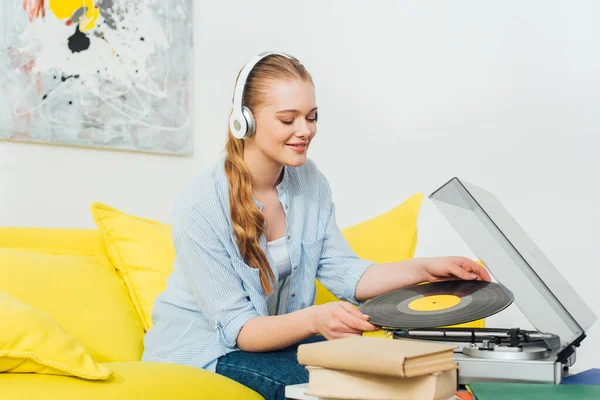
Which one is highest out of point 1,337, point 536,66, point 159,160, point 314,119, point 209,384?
point 536,66

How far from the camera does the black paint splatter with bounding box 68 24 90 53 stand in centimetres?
212

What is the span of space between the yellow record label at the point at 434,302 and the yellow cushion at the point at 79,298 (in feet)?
2.41

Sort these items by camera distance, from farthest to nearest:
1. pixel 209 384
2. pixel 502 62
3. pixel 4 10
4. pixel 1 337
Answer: pixel 502 62, pixel 4 10, pixel 209 384, pixel 1 337

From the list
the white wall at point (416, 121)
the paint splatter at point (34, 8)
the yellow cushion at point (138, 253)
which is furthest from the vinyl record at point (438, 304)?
the paint splatter at point (34, 8)

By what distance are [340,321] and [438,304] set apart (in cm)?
16

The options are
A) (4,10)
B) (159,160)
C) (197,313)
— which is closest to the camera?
(197,313)

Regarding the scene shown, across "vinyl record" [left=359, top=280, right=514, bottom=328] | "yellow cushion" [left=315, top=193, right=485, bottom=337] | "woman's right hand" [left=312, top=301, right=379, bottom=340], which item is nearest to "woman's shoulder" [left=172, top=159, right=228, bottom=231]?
"woman's right hand" [left=312, top=301, right=379, bottom=340]

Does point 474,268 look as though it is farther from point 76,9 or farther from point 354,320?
point 76,9

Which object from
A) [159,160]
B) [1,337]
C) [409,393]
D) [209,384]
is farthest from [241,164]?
[159,160]

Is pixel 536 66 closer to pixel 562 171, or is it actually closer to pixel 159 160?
pixel 562 171

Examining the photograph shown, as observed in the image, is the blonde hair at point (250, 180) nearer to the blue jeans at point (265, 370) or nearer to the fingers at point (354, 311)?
the blue jeans at point (265, 370)

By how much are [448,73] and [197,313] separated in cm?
162

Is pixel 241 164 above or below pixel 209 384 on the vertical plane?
above

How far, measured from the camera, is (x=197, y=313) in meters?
1.48
